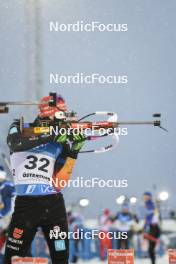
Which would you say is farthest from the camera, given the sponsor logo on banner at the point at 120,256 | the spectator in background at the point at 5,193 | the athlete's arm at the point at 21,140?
the spectator in background at the point at 5,193

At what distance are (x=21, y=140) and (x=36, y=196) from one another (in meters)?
0.29

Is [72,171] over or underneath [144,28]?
underneath

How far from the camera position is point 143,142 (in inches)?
167

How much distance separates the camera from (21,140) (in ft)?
13.1

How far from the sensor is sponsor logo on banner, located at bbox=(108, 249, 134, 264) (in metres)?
4.16

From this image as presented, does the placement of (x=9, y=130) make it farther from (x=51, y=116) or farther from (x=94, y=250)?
(x=94, y=250)

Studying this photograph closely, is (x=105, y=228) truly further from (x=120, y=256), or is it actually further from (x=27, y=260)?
(x=27, y=260)

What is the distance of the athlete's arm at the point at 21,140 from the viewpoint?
13.1 feet

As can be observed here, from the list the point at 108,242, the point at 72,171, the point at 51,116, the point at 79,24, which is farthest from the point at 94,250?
the point at 79,24

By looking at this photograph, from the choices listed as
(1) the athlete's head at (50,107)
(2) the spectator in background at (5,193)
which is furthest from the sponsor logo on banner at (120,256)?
(1) the athlete's head at (50,107)

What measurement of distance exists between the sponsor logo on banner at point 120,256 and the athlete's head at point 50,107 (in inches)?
30.3

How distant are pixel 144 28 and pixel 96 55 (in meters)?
0.29

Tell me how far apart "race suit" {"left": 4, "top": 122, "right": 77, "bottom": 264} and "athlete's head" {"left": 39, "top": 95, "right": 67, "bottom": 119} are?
0.12 m

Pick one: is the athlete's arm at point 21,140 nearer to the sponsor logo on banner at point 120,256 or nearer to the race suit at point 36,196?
the race suit at point 36,196
